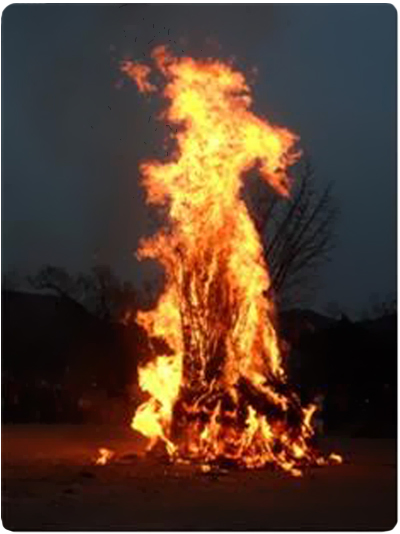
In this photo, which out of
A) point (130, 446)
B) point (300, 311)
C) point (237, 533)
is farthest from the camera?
point (300, 311)

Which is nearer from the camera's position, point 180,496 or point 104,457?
point 180,496

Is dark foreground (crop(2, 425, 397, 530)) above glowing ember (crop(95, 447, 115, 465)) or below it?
below

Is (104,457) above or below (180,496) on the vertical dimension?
above

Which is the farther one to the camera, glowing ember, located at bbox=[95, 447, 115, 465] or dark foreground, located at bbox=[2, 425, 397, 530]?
glowing ember, located at bbox=[95, 447, 115, 465]

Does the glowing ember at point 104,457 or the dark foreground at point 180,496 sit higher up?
the glowing ember at point 104,457

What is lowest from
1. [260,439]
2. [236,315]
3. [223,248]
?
[260,439]

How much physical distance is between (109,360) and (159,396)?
2424cm

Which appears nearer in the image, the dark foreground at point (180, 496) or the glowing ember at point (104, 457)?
the dark foreground at point (180, 496)

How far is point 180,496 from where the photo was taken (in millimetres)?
14117

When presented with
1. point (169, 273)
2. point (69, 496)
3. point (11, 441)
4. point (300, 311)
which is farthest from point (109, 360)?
point (69, 496)

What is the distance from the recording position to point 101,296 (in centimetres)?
5488

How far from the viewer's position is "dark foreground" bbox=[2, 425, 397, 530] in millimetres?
12219

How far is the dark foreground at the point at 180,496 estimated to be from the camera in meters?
12.2

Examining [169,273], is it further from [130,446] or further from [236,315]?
[130,446]
